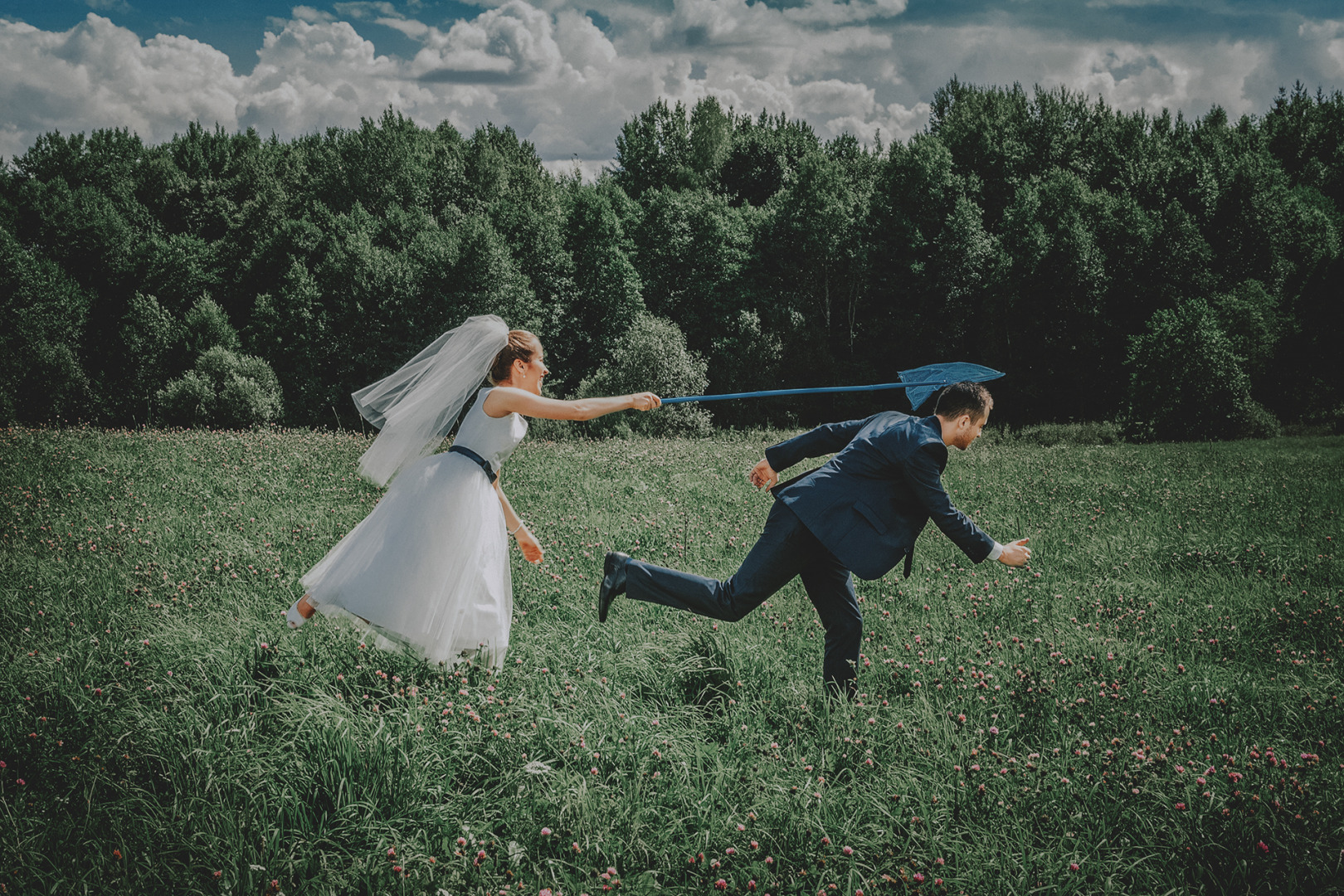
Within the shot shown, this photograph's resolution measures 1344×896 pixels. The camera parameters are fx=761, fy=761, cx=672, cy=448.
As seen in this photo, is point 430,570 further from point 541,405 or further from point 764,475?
point 764,475

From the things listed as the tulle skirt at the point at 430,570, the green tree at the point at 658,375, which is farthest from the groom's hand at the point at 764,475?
the green tree at the point at 658,375

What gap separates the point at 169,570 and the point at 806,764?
5544mm

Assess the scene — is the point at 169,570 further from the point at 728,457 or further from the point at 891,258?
the point at 891,258

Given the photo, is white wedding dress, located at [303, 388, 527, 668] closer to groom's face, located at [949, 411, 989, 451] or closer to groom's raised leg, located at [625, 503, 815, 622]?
groom's raised leg, located at [625, 503, 815, 622]

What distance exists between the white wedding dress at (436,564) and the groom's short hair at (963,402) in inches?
104

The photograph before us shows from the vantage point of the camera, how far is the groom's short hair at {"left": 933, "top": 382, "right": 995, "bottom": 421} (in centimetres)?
440

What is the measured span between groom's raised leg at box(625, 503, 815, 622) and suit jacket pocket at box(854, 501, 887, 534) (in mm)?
373

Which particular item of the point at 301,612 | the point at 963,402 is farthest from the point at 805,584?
the point at 301,612

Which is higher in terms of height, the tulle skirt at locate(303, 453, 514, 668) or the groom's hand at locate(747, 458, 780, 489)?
the groom's hand at locate(747, 458, 780, 489)

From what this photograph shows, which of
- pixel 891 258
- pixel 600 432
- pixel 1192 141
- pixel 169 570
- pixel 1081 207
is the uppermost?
pixel 1192 141

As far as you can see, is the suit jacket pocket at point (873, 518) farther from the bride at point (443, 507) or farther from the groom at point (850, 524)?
the bride at point (443, 507)

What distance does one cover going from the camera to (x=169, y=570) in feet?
20.9

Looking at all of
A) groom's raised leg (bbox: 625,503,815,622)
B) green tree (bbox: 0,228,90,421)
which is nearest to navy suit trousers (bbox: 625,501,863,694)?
groom's raised leg (bbox: 625,503,815,622)

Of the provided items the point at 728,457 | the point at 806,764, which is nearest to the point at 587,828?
the point at 806,764
